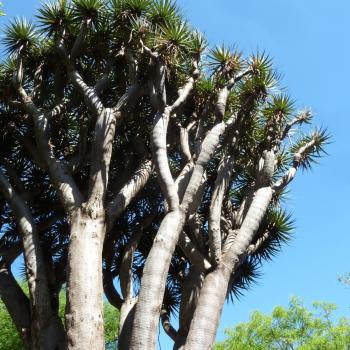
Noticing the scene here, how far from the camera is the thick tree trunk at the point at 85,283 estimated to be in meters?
6.29

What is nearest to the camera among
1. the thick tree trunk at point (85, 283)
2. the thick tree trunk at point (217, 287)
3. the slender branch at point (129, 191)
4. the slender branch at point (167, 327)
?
the thick tree trunk at point (85, 283)

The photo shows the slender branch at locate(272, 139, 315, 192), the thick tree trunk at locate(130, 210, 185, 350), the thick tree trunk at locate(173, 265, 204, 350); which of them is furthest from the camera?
the slender branch at locate(272, 139, 315, 192)

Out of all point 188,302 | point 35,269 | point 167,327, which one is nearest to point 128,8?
point 35,269

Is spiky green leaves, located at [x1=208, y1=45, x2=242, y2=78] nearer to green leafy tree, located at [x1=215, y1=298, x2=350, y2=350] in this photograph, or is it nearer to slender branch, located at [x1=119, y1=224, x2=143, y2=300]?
slender branch, located at [x1=119, y1=224, x2=143, y2=300]

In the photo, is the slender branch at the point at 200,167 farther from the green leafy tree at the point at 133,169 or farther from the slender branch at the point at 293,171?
the slender branch at the point at 293,171

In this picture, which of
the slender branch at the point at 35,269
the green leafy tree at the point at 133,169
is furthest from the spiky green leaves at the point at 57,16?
the slender branch at the point at 35,269

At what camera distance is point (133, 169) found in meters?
9.27

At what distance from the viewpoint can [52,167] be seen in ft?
26.2

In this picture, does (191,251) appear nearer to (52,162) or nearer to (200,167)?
(200,167)

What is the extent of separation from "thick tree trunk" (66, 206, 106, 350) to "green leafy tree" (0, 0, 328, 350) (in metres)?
0.02

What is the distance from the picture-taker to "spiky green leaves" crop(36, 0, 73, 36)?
924cm

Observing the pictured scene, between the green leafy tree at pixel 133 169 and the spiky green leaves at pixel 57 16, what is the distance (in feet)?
0.07

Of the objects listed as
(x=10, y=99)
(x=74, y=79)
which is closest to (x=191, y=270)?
(x=74, y=79)

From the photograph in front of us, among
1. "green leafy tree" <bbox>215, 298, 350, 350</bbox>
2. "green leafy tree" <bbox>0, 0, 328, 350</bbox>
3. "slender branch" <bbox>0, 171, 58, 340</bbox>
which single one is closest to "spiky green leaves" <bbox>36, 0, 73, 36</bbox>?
"green leafy tree" <bbox>0, 0, 328, 350</bbox>
